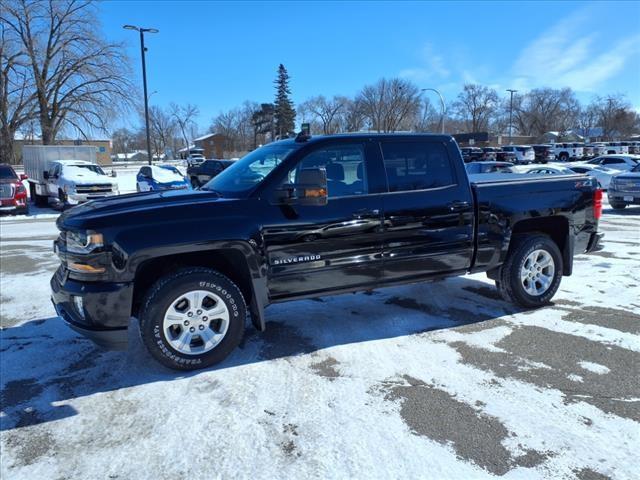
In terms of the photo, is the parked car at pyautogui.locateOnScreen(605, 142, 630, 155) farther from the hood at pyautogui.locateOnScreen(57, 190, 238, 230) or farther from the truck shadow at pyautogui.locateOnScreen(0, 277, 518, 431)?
the hood at pyautogui.locateOnScreen(57, 190, 238, 230)

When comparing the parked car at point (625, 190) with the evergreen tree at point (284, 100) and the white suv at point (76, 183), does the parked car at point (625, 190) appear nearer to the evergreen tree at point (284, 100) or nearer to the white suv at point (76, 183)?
the white suv at point (76, 183)

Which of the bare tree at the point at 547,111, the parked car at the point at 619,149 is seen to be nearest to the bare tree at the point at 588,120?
the bare tree at the point at 547,111

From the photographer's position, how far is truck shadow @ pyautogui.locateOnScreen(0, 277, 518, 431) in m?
3.54

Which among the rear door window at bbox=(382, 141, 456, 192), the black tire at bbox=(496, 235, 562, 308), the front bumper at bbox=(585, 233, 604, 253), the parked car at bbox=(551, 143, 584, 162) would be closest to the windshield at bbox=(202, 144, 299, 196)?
the rear door window at bbox=(382, 141, 456, 192)

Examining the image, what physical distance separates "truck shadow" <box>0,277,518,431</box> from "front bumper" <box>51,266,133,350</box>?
0.43m

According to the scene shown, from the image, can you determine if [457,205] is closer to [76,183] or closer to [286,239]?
[286,239]

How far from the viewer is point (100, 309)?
3484 mm

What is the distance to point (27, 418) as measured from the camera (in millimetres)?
3188

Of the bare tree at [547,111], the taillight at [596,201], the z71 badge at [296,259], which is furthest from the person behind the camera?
the bare tree at [547,111]

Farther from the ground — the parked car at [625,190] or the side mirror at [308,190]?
the side mirror at [308,190]

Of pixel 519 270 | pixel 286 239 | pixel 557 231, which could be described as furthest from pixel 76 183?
pixel 557 231

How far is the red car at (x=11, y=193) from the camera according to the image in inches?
630

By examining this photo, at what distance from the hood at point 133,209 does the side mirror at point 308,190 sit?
434 millimetres

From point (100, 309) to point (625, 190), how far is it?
51.4 feet
